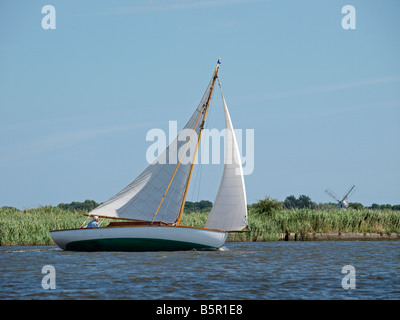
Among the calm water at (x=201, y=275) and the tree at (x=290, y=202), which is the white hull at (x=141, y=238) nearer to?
the calm water at (x=201, y=275)

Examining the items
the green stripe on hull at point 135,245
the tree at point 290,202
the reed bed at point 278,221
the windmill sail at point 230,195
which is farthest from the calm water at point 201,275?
the tree at point 290,202

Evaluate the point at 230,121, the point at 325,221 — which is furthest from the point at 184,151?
the point at 325,221

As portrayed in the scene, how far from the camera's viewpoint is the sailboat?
108ft

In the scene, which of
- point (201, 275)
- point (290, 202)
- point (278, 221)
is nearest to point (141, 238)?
point (201, 275)

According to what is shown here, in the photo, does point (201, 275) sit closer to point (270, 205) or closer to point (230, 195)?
point (230, 195)

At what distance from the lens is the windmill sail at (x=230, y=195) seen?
3394 centimetres

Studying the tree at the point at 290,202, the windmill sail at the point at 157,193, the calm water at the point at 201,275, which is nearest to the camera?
the calm water at the point at 201,275

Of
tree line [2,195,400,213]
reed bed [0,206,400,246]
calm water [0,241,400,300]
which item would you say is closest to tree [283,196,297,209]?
tree line [2,195,400,213]

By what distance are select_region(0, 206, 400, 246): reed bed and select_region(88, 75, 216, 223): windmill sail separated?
7504 millimetres

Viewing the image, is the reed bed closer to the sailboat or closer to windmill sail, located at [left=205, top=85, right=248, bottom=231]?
the sailboat

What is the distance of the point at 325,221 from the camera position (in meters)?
47.5

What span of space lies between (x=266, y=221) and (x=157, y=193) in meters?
14.8

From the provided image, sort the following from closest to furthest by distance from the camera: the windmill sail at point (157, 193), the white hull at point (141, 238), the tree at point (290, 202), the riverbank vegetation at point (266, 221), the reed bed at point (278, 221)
Answer: the white hull at point (141, 238)
the windmill sail at point (157, 193)
the riverbank vegetation at point (266, 221)
the reed bed at point (278, 221)
the tree at point (290, 202)
